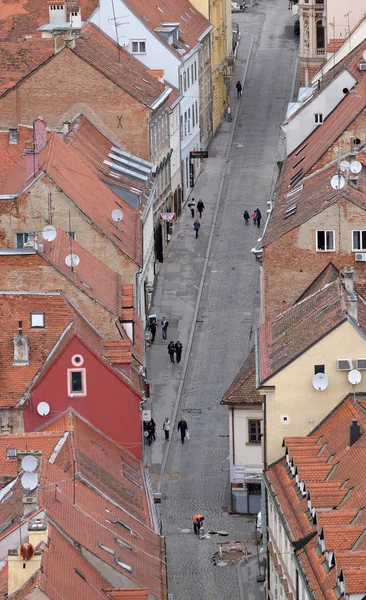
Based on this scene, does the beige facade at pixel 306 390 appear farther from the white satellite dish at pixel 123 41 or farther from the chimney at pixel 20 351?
the white satellite dish at pixel 123 41

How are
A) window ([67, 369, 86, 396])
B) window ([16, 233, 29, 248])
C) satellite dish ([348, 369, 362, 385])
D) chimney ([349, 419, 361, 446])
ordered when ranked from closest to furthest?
1. chimney ([349, 419, 361, 446])
2. satellite dish ([348, 369, 362, 385])
3. window ([67, 369, 86, 396])
4. window ([16, 233, 29, 248])

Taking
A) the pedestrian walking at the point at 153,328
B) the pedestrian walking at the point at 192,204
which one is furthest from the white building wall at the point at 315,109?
the pedestrian walking at the point at 192,204

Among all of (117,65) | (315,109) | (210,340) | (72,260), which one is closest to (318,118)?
(315,109)

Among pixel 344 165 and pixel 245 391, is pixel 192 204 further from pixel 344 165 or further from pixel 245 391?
pixel 245 391

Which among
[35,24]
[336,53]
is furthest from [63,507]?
[35,24]

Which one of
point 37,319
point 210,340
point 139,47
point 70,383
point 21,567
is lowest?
point 21,567

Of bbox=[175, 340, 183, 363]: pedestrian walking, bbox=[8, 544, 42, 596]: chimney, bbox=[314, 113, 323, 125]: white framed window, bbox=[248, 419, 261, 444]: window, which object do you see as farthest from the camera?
bbox=[314, 113, 323, 125]: white framed window

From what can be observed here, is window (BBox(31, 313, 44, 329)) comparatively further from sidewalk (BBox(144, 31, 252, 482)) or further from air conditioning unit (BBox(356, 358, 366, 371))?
air conditioning unit (BBox(356, 358, 366, 371))

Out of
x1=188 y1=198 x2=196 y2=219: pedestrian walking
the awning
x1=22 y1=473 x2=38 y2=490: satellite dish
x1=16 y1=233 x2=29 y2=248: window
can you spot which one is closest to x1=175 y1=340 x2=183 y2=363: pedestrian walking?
x1=16 y1=233 x2=29 y2=248: window
